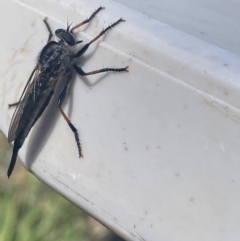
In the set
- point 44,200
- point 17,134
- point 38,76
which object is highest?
point 38,76

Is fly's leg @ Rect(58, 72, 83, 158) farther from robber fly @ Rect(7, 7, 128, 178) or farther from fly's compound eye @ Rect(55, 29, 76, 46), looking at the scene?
fly's compound eye @ Rect(55, 29, 76, 46)

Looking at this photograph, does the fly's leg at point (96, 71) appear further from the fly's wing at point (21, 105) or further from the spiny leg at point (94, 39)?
the fly's wing at point (21, 105)

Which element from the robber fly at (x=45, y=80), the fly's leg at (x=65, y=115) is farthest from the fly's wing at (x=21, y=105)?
the fly's leg at (x=65, y=115)

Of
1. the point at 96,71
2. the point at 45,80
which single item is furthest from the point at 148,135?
the point at 45,80

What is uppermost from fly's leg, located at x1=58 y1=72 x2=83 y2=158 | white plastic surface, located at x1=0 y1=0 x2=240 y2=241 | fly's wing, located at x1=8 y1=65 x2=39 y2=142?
white plastic surface, located at x1=0 y1=0 x2=240 y2=241

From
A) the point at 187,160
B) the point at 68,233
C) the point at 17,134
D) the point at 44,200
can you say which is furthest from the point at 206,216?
the point at 44,200

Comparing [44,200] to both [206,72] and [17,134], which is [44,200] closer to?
[17,134]

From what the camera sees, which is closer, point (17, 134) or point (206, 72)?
point (206, 72)

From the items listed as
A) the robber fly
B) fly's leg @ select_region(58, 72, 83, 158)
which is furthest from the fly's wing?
fly's leg @ select_region(58, 72, 83, 158)
